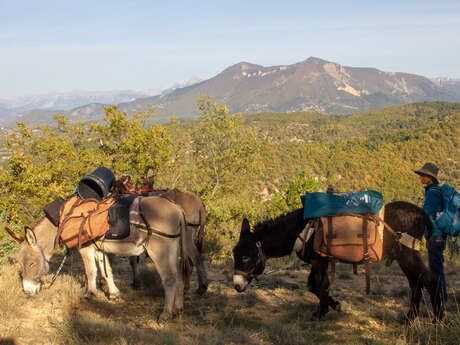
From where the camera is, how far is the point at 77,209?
16.7 ft

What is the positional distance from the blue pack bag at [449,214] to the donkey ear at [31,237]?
609 cm

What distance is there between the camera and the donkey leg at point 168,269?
4484 millimetres

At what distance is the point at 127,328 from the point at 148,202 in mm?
1787

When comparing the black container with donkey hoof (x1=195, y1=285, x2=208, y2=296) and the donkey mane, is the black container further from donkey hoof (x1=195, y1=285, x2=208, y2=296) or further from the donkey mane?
the donkey mane

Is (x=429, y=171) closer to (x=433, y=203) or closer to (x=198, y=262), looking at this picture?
(x=433, y=203)

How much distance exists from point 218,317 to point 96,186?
10.2ft

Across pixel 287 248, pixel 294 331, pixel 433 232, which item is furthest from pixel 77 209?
pixel 433 232

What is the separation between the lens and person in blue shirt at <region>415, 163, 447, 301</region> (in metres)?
4.54

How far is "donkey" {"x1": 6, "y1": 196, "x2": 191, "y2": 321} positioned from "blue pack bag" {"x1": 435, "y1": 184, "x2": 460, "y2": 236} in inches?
151

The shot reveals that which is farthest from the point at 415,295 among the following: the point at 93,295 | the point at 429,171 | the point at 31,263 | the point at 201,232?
the point at 31,263

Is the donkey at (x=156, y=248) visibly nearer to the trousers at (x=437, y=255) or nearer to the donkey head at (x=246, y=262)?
the donkey head at (x=246, y=262)

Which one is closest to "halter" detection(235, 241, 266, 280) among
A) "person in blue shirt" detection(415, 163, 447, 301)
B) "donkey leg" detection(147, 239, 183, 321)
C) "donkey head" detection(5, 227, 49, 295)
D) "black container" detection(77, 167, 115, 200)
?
"donkey leg" detection(147, 239, 183, 321)

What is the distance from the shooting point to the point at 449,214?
443 cm

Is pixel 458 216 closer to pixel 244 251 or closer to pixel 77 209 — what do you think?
pixel 244 251
